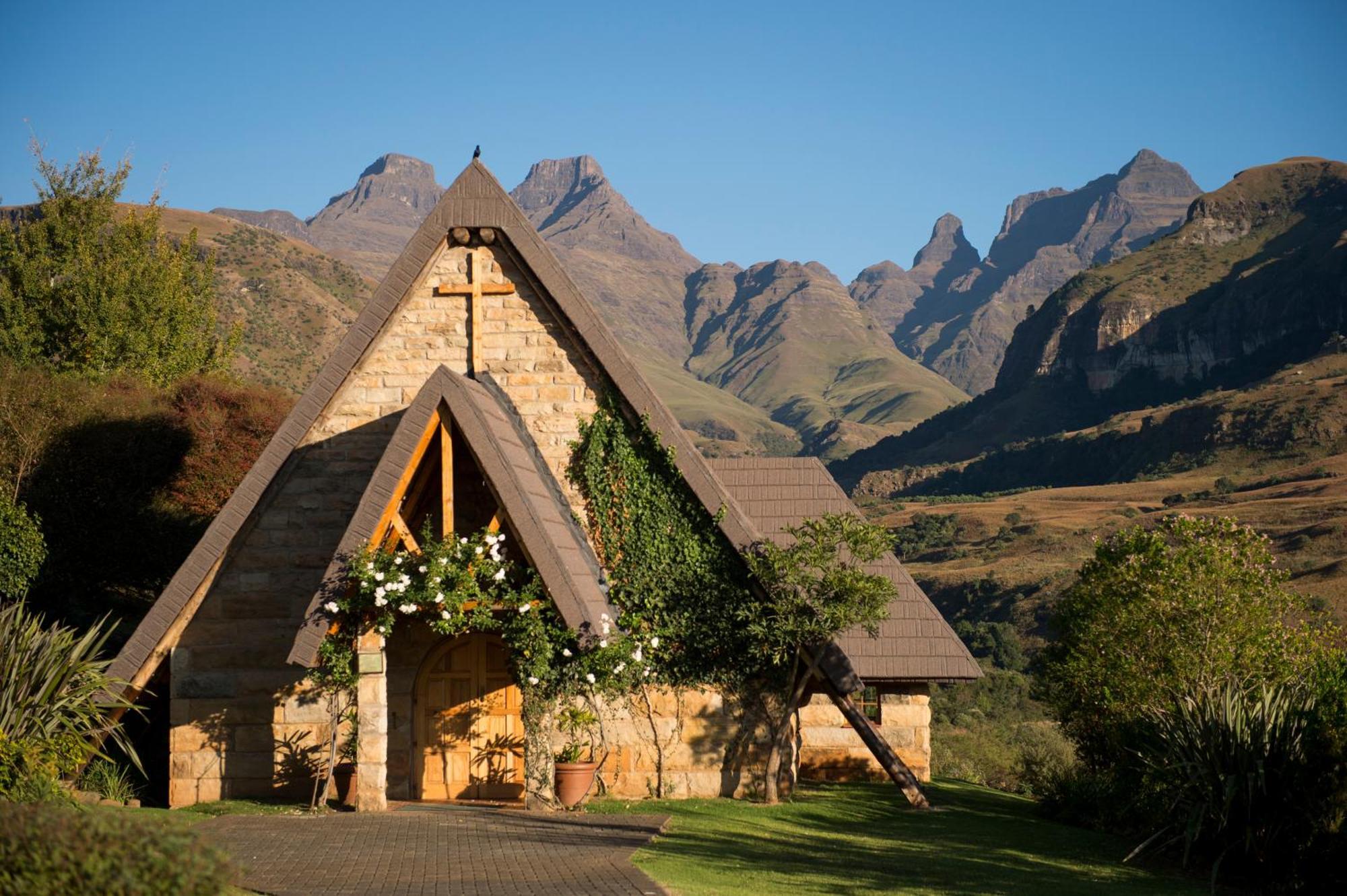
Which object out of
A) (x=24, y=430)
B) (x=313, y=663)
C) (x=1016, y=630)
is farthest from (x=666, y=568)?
(x=1016, y=630)

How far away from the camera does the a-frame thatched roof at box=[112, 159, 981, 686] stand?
14633 mm

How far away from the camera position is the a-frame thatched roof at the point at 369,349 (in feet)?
48.0

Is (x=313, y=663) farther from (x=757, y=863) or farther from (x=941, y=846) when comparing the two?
(x=941, y=846)

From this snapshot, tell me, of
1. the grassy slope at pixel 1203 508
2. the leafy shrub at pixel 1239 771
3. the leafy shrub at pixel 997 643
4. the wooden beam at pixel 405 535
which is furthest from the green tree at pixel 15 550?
the grassy slope at pixel 1203 508

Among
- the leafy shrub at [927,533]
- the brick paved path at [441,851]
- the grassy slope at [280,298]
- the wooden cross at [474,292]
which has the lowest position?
the brick paved path at [441,851]

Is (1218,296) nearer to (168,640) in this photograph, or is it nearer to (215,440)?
(215,440)

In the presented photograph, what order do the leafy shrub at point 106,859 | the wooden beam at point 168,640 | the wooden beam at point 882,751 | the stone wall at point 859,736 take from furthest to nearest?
the stone wall at point 859,736
the wooden beam at point 882,751
the wooden beam at point 168,640
the leafy shrub at point 106,859

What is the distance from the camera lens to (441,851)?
1152 cm

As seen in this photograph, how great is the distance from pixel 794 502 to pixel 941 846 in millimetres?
8498

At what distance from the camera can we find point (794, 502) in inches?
835

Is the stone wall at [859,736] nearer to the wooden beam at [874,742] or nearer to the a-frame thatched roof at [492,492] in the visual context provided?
the wooden beam at [874,742]

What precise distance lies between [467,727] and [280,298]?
263 ft

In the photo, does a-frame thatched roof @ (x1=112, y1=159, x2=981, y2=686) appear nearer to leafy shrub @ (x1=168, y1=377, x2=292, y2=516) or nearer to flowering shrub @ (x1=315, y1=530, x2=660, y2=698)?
flowering shrub @ (x1=315, y1=530, x2=660, y2=698)

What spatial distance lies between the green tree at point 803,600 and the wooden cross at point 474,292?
14.0 feet
